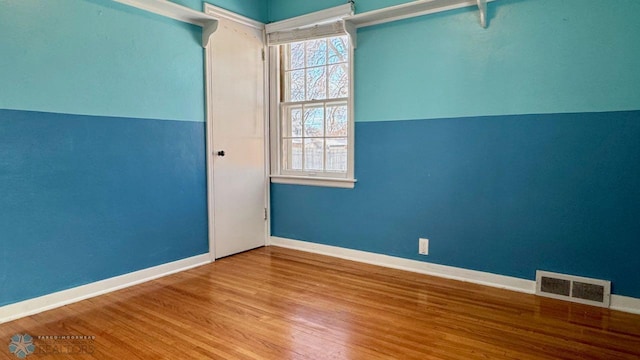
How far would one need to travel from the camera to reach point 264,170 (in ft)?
13.3

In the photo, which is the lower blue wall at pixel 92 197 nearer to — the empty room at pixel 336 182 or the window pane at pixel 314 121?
the empty room at pixel 336 182

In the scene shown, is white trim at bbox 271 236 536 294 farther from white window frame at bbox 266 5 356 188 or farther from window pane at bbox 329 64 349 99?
window pane at bbox 329 64 349 99

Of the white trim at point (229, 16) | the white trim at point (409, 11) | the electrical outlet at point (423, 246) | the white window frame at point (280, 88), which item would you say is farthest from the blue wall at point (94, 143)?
the electrical outlet at point (423, 246)

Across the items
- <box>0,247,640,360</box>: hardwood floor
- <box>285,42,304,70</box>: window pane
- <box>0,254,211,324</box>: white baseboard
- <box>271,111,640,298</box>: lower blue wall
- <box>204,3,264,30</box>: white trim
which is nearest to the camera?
<box>0,247,640,360</box>: hardwood floor

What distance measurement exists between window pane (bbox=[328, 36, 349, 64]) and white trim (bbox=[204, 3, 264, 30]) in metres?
0.79

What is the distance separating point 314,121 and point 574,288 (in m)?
2.51

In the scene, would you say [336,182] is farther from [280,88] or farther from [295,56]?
[295,56]

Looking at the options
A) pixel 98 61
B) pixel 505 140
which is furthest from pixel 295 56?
pixel 505 140

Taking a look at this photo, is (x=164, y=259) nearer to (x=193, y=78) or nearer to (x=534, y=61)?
(x=193, y=78)

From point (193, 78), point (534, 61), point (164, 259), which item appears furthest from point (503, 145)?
point (164, 259)

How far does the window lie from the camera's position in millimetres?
3630

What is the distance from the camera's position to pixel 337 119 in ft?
12.1

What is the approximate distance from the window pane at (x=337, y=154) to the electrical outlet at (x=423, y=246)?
3.16ft

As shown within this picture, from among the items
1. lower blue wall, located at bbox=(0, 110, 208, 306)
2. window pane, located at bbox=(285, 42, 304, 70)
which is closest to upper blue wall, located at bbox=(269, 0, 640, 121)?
window pane, located at bbox=(285, 42, 304, 70)
